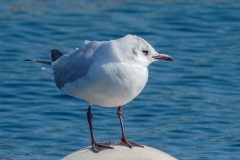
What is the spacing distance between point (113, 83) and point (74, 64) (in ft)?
2.63

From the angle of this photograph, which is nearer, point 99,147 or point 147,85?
point 99,147

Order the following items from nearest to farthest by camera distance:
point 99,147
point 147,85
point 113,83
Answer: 1. point 113,83
2. point 99,147
3. point 147,85

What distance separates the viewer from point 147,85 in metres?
11.9

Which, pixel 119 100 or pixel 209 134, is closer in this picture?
pixel 119 100

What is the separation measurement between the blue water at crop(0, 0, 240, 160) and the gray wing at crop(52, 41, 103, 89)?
5.85ft

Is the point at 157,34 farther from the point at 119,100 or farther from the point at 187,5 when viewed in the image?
the point at 119,100

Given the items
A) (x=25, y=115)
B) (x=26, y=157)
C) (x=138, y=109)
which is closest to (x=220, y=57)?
(x=138, y=109)

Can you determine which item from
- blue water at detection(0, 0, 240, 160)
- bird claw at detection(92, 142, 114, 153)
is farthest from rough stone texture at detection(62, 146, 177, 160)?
blue water at detection(0, 0, 240, 160)

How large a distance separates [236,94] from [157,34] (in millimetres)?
3408

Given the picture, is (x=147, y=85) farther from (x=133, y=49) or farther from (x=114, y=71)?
(x=114, y=71)

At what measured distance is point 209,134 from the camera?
9.82 metres

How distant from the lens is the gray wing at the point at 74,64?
677 cm

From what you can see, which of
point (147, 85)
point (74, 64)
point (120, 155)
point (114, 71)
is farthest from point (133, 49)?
point (147, 85)

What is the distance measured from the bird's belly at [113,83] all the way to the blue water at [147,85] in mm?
2452
